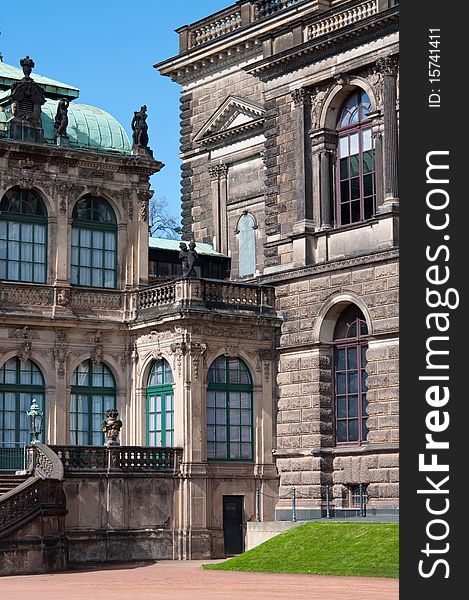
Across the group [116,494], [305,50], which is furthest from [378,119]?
[116,494]

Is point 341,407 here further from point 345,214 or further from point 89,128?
point 89,128

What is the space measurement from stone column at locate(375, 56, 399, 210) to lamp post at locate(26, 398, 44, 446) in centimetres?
1162

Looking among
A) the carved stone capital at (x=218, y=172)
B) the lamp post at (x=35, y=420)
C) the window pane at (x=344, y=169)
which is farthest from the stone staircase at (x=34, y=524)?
the carved stone capital at (x=218, y=172)

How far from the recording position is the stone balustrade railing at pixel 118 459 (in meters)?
39.9

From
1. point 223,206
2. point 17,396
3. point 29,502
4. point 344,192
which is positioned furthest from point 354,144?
point 29,502

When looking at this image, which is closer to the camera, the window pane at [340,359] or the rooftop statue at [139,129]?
the window pane at [340,359]

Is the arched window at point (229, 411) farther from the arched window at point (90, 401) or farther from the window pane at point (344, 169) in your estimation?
the window pane at point (344, 169)

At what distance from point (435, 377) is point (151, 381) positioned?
26977mm

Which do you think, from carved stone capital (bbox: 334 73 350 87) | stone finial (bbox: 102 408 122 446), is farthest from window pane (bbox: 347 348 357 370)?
carved stone capital (bbox: 334 73 350 87)

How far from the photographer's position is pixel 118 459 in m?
40.6

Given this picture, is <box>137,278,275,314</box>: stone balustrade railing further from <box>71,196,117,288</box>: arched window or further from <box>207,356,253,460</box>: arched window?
<box>207,356,253,460</box>: arched window

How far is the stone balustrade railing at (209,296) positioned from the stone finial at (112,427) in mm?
3812

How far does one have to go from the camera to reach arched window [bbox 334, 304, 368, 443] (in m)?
41.4

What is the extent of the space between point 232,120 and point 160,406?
42.5 feet
